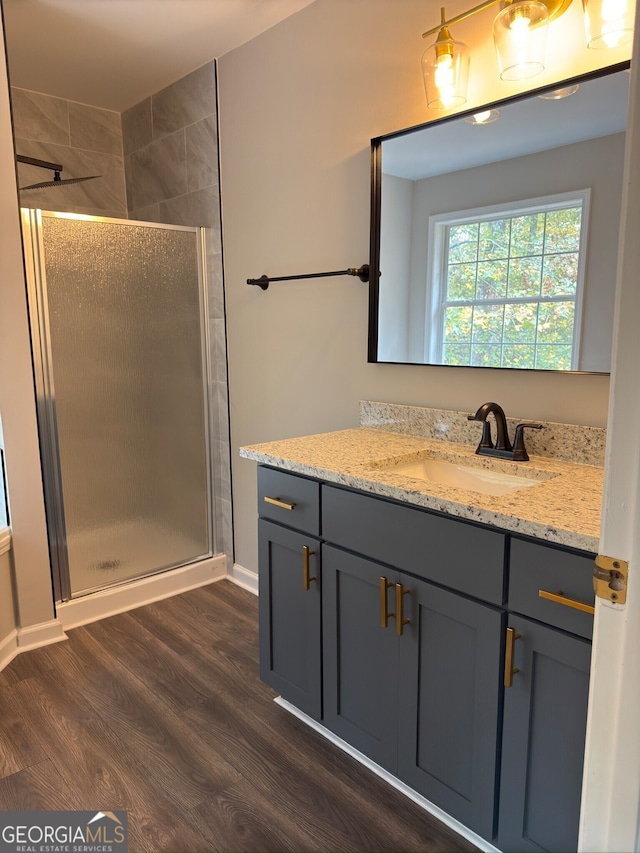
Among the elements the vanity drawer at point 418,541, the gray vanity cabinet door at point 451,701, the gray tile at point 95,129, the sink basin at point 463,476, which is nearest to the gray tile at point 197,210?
the gray tile at point 95,129

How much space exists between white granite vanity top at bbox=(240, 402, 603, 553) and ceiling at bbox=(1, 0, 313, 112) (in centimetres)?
174

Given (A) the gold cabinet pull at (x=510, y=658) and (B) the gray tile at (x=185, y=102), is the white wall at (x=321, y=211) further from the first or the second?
(A) the gold cabinet pull at (x=510, y=658)

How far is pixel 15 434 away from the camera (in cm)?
237

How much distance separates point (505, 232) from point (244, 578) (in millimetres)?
2098

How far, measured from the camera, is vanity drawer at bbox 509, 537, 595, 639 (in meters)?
1.16

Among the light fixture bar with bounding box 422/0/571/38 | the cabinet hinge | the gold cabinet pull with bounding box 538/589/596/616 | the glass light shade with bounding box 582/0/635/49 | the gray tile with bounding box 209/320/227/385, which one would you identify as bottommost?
the gold cabinet pull with bounding box 538/589/596/616

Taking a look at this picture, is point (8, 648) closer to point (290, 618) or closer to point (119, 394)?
point (119, 394)

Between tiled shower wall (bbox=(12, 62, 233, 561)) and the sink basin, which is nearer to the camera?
the sink basin

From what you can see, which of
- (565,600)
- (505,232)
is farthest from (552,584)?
(505,232)

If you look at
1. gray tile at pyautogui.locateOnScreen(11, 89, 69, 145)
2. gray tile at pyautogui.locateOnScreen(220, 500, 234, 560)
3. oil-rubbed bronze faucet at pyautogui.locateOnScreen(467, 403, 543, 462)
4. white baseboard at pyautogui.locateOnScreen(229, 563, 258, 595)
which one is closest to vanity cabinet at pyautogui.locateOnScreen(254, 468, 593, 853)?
→ oil-rubbed bronze faucet at pyautogui.locateOnScreen(467, 403, 543, 462)

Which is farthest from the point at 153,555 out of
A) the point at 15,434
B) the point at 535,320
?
the point at 535,320

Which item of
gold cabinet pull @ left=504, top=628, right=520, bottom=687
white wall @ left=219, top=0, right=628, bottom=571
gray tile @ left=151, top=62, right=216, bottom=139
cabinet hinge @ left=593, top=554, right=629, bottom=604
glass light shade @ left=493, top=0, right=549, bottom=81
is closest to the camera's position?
cabinet hinge @ left=593, top=554, right=629, bottom=604

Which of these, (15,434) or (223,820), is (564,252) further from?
(15,434)

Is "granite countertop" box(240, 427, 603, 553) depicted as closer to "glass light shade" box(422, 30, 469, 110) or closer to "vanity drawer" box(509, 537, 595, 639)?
"vanity drawer" box(509, 537, 595, 639)
